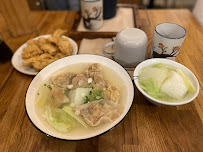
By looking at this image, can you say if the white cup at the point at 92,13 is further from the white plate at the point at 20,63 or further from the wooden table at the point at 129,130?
the wooden table at the point at 129,130

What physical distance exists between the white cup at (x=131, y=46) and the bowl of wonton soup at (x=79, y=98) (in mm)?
102

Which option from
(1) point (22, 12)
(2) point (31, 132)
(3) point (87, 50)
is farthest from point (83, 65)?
(1) point (22, 12)

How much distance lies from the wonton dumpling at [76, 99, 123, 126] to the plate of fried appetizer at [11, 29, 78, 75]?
537 millimetres

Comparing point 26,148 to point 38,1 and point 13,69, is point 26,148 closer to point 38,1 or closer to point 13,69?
point 13,69

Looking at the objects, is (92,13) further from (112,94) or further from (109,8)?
(112,94)

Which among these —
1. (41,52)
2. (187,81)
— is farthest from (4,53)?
(187,81)

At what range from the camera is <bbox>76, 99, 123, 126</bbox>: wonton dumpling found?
0.78 m

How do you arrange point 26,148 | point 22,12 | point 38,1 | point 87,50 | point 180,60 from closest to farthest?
point 26,148
point 180,60
point 87,50
point 22,12
point 38,1

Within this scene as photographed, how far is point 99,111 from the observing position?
0.83 m

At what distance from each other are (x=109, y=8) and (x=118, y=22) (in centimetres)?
17

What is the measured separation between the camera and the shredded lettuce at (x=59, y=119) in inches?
30.5

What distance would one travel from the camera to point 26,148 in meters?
0.78

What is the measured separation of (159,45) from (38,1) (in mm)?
2890

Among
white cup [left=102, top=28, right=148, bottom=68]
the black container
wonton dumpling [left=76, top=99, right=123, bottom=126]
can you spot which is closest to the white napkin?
the black container
